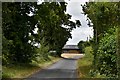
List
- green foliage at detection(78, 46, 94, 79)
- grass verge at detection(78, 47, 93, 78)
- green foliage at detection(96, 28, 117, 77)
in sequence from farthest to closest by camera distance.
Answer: grass verge at detection(78, 47, 93, 78) < green foliage at detection(78, 46, 94, 79) < green foliage at detection(96, 28, 117, 77)

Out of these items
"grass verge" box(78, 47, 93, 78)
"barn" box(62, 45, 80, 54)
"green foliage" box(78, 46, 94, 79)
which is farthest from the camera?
"barn" box(62, 45, 80, 54)

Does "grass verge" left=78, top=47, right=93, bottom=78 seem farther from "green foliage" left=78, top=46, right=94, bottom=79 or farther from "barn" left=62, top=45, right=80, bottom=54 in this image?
"barn" left=62, top=45, right=80, bottom=54

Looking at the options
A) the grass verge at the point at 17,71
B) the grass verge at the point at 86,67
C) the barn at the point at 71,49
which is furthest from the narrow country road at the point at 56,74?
the barn at the point at 71,49

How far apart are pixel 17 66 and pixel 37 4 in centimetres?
592

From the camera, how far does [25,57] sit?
31266 millimetres

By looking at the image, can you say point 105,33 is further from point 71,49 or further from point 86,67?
point 71,49

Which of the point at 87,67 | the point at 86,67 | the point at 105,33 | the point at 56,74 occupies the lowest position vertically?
the point at 86,67

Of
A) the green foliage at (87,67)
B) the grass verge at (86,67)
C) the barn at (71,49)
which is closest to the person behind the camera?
the green foliage at (87,67)

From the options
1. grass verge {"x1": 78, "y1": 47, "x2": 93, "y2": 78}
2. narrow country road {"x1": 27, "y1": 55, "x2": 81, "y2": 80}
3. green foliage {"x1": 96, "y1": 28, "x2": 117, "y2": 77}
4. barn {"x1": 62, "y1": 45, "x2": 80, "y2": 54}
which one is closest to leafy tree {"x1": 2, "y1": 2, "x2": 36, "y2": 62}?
narrow country road {"x1": 27, "y1": 55, "x2": 81, "y2": 80}

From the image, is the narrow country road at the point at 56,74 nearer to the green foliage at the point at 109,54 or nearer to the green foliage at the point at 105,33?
the green foliage at the point at 105,33

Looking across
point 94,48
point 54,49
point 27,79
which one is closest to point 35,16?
point 94,48

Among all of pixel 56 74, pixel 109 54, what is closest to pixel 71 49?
pixel 56 74

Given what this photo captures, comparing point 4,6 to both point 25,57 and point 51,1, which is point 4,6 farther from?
point 25,57

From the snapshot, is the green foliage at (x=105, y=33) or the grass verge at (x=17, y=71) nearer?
the green foliage at (x=105, y=33)
